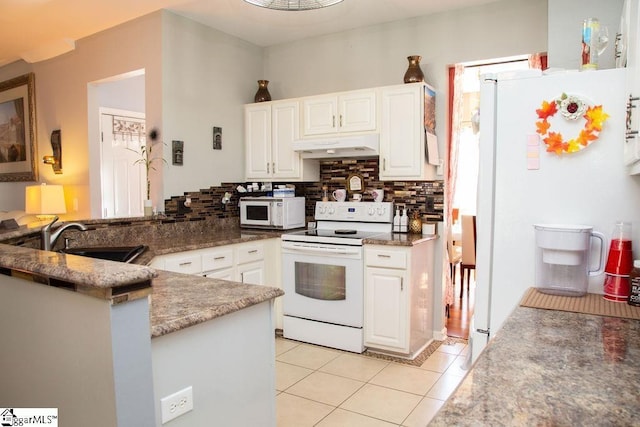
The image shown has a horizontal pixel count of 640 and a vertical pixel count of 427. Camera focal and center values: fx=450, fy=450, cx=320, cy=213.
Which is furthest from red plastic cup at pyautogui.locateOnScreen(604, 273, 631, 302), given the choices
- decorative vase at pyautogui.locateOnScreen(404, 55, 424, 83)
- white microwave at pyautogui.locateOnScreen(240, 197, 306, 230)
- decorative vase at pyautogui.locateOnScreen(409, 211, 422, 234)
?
white microwave at pyautogui.locateOnScreen(240, 197, 306, 230)

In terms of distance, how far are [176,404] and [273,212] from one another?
2.71m

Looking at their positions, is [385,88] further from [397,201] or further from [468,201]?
[468,201]

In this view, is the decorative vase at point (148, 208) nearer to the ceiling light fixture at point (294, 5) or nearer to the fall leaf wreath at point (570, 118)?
the ceiling light fixture at point (294, 5)

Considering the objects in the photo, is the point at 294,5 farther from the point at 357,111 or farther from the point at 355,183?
the point at 355,183

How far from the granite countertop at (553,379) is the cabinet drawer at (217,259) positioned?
7.91ft

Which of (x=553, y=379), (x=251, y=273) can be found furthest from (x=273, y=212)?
(x=553, y=379)

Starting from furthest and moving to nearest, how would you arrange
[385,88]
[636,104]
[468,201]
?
[468,201] < [385,88] < [636,104]

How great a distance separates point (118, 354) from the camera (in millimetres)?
1172

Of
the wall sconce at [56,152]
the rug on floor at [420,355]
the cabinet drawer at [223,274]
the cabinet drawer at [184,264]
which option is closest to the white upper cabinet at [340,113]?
the cabinet drawer at [223,274]

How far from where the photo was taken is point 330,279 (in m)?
3.59

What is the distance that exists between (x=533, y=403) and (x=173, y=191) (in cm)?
338

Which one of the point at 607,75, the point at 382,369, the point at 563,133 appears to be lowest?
the point at 382,369

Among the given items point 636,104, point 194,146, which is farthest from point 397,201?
point 636,104

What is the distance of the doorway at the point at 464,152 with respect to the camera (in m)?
3.86
